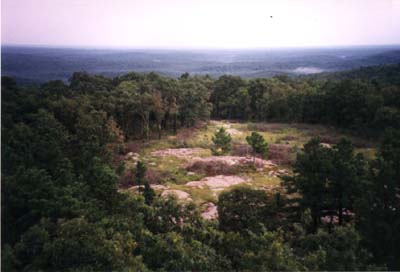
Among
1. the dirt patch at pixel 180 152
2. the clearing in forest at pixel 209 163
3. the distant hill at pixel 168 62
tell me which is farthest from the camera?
the dirt patch at pixel 180 152

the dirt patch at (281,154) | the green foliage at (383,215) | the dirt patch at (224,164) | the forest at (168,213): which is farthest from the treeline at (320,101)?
the green foliage at (383,215)

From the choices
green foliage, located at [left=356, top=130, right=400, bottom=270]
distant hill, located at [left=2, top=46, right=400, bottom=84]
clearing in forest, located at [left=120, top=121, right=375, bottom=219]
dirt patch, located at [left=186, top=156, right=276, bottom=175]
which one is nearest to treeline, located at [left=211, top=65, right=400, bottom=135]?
clearing in forest, located at [left=120, top=121, right=375, bottom=219]

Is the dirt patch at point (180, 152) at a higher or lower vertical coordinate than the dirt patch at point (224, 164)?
lower

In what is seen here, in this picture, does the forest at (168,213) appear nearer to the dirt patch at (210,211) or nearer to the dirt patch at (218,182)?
the dirt patch at (218,182)

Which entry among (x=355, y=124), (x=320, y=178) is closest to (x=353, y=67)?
(x=355, y=124)

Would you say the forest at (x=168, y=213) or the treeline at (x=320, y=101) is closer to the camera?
the forest at (x=168, y=213)

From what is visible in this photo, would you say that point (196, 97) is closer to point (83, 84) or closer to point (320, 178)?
point (83, 84)

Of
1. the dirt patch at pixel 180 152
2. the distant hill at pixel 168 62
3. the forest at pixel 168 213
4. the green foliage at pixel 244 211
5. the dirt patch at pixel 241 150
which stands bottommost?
the dirt patch at pixel 180 152

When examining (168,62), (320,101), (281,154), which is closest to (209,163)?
(281,154)
